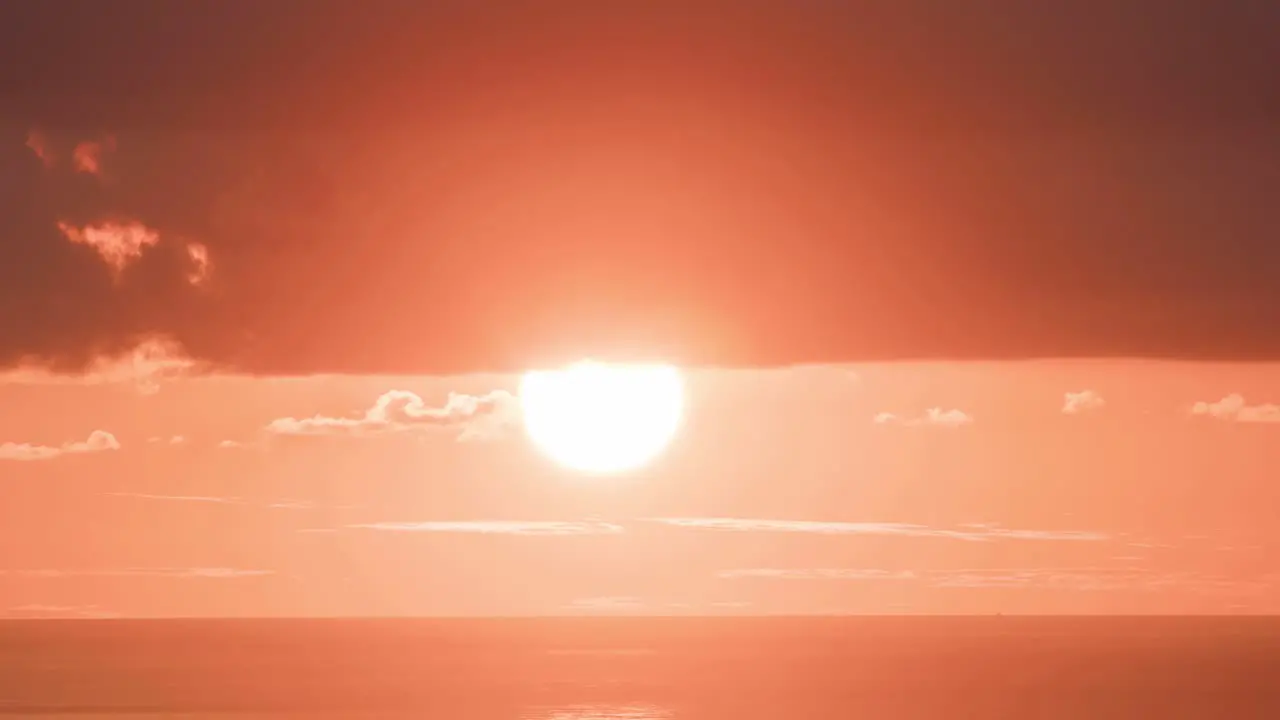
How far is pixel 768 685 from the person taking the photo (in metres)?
190

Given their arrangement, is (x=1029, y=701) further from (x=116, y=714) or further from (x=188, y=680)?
(x=188, y=680)

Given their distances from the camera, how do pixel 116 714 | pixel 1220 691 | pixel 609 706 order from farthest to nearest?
pixel 1220 691, pixel 609 706, pixel 116 714

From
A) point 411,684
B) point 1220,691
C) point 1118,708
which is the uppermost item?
point 411,684

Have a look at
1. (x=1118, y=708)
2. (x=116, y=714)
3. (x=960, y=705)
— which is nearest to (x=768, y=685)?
(x=960, y=705)

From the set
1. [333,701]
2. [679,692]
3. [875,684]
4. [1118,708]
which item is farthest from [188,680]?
[1118,708]

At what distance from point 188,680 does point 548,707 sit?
64814mm

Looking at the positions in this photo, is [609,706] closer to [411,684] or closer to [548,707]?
[548,707]

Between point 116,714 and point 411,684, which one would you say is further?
point 411,684

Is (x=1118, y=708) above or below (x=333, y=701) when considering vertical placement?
below

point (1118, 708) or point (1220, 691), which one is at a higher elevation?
point (1220, 691)

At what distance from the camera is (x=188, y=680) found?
200m

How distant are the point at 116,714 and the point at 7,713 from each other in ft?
39.2

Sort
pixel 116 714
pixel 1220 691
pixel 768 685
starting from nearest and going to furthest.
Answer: pixel 116 714, pixel 1220 691, pixel 768 685

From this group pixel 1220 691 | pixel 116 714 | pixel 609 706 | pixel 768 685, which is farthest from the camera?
pixel 768 685
